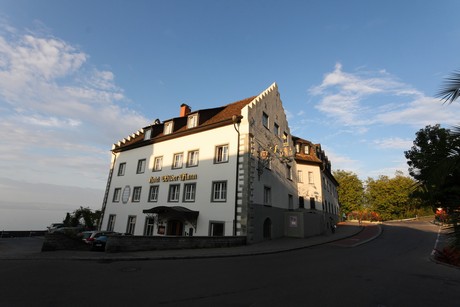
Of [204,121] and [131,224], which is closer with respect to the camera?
[204,121]

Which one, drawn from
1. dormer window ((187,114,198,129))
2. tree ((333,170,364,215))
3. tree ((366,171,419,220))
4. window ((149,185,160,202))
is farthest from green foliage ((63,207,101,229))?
tree ((366,171,419,220))

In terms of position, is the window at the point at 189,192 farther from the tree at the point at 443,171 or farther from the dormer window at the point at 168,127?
the tree at the point at 443,171

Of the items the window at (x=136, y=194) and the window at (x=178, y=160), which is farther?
the window at (x=136, y=194)

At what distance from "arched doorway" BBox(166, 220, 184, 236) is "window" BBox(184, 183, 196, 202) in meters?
2.13

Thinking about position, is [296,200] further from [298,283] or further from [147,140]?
[298,283]

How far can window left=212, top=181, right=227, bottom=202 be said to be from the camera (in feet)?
67.5

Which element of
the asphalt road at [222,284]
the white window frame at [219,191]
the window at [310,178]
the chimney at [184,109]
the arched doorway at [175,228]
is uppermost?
the chimney at [184,109]

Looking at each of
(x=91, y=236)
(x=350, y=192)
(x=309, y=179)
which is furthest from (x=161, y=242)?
(x=350, y=192)

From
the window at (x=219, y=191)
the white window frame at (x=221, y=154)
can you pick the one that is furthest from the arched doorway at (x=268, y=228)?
the white window frame at (x=221, y=154)

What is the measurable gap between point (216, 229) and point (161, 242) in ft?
19.4

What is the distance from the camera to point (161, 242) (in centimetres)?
1493

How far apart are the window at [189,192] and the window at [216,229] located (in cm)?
314

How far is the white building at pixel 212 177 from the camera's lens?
66.0ft

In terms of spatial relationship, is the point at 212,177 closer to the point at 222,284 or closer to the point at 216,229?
the point at 216,229
